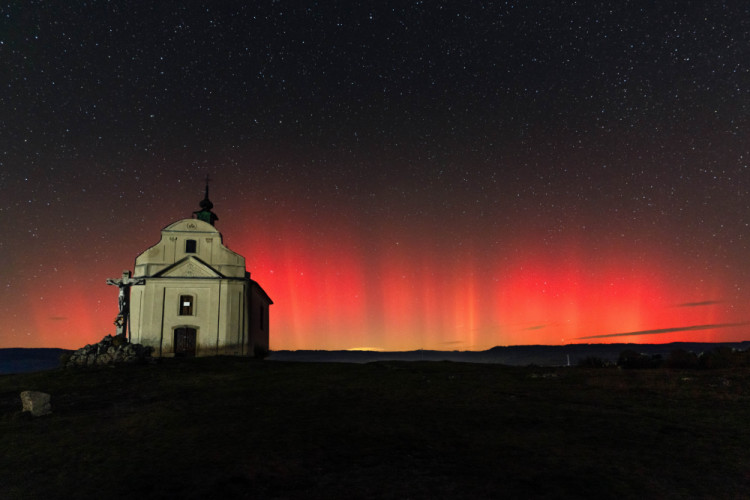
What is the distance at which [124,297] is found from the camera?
36.8 metres

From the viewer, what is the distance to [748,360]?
884 inches

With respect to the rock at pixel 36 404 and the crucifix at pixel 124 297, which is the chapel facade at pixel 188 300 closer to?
the crucifix at pixel 124 297

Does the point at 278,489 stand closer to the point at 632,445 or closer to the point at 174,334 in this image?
the point at 632,445

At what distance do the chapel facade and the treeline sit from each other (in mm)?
25388

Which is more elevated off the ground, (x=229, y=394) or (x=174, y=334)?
(x=174, y=334)

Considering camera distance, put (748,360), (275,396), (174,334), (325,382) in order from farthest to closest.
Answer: (174,334), (748,360), (325,382), (275,396)

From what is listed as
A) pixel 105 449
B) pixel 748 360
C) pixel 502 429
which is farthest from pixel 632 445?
pixel 748 360

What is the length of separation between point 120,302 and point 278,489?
3421 cm

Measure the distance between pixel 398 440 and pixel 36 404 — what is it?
11978mm

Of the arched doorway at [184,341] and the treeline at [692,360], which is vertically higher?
the arched doorway at [184,341]

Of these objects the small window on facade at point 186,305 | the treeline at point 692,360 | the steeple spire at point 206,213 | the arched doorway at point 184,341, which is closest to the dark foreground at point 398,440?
the treeline at point 692,360

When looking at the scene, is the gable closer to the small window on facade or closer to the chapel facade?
the chapel facade

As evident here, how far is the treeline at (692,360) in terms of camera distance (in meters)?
22.5

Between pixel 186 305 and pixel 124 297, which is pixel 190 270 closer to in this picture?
pixel 186 305
